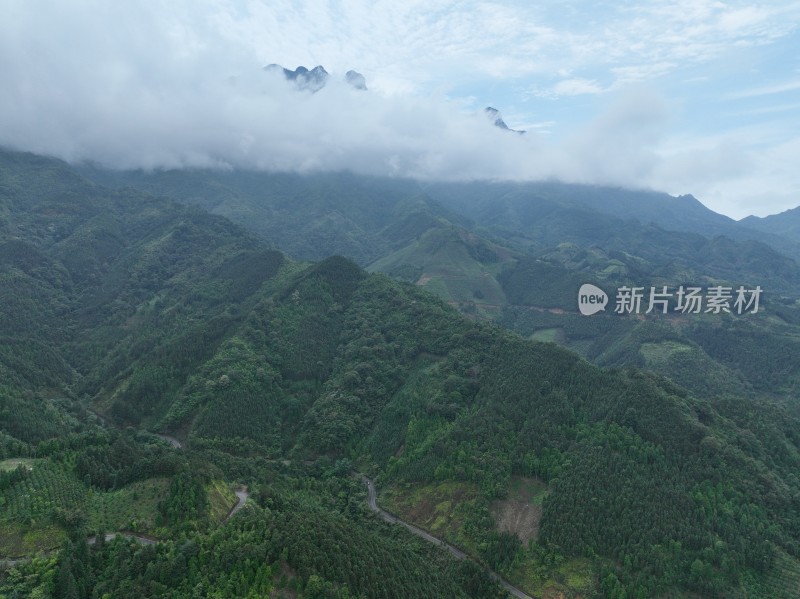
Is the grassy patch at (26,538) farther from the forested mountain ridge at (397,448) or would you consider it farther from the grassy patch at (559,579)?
the grassy patch at (559,579)

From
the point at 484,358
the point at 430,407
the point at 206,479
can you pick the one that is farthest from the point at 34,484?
the point at 484,358

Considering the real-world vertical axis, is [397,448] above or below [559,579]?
above

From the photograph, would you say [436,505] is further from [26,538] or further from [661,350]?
[661,350]

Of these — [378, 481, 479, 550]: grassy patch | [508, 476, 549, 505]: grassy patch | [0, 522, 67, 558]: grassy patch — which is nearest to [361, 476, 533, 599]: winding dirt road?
[378, 481, 479, 550]: grassy patch

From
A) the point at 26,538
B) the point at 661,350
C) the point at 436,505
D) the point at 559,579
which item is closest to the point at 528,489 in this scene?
the point at 436,505

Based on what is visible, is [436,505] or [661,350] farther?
[661,350]

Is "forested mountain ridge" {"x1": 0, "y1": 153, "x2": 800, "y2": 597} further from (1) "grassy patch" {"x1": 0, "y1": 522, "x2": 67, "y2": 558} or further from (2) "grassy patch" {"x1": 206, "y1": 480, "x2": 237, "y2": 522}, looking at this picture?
(2) "grassy patch" {"x1": 206, "y1": 480, "x2": 237, "y2": 522}

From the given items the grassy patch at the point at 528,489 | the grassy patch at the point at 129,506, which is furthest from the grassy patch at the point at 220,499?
the grassy patch at the point at 528,489
